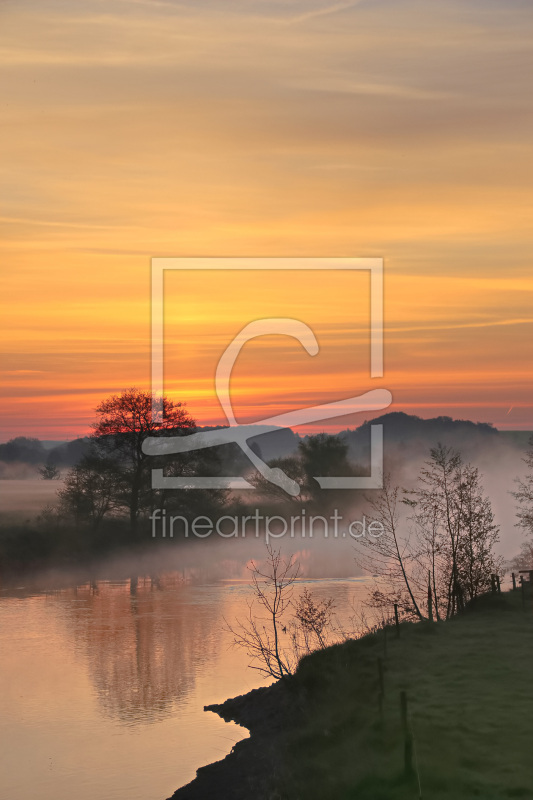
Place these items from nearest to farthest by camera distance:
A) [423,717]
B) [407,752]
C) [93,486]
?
[407,752] < [423,717] < [93,486]

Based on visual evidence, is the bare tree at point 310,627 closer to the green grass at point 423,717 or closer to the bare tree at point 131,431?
the green grass at point 423,717

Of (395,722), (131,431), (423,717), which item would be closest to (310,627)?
(395,722)

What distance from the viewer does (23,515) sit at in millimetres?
77750

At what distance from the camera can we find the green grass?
65.0 ft

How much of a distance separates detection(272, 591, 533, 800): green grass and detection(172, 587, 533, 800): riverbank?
1.6 inches

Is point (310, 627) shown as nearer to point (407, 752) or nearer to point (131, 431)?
point (407, 752)

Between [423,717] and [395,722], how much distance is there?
0.84 metres

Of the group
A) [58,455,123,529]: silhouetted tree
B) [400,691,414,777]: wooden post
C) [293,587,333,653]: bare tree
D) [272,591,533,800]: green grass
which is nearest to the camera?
[272,591,533,800]: green grass

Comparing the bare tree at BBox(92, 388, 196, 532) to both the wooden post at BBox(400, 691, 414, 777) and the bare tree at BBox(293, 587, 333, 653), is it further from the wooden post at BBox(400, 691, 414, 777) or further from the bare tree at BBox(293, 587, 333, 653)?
the wooden post at BBox(400, 691, 414, 777)

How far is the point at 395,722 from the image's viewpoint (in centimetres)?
2391

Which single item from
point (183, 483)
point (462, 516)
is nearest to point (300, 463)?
point (183, 483)

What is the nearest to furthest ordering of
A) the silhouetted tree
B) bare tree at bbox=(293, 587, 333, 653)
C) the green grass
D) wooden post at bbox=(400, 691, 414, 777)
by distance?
1. the green grass
2. wooden post at bbox=(400, 691, 414, 777)
3. bare tree at bbox=(293, 587, 333, 653)
4. the silhouetted tree

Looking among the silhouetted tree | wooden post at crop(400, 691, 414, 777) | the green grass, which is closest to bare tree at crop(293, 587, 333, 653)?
the green grass

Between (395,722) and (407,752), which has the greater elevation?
(407,752)
